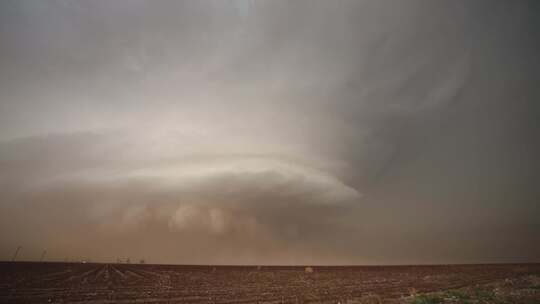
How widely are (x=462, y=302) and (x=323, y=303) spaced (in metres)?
13.2

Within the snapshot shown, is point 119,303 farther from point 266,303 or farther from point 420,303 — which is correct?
point 420,303

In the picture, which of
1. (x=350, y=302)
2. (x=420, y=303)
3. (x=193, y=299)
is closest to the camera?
(x=420, y=303)

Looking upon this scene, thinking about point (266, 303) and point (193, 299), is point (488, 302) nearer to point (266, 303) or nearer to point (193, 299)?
point (266, 303)

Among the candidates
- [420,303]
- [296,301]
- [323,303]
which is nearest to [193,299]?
[296,301]

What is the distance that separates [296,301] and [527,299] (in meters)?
23.0

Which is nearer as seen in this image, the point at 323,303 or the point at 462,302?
the point at 462,302

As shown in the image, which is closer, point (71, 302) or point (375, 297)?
point (71, 302)

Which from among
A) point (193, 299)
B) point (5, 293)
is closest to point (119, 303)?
point (193, 299)

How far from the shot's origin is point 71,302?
2995 centimetres

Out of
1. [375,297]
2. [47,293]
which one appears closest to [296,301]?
[375,297]

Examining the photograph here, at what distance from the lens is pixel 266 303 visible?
104ft

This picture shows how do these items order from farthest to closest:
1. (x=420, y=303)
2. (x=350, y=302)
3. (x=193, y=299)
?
1. (x=193, y=299)
2. (x=350, y=302)
3. (x=420, y=303)

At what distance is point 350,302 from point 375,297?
5764 millimetres

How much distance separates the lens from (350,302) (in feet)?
104
